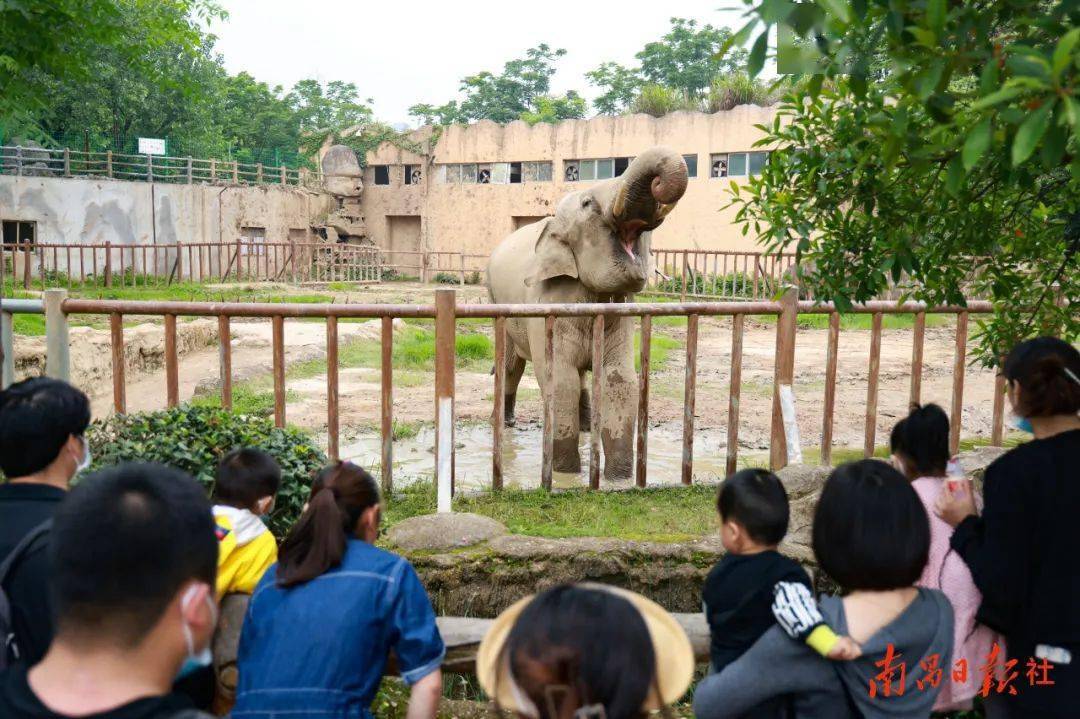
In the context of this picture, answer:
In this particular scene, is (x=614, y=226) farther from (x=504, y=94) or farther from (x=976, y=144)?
(x=504, y=94)

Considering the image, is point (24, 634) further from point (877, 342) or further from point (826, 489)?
point (877, 342)

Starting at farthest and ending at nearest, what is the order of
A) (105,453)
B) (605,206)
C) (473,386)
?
(473,386) < (605,206) < (105,453)

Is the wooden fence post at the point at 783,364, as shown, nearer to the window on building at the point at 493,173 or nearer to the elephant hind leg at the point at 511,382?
the elephant hind leg at the point at 511,382

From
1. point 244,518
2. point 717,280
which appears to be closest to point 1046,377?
point 244,518

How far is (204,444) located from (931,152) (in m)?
2.76

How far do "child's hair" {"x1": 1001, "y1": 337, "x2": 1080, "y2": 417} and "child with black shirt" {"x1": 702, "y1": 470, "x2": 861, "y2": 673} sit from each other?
642 mm

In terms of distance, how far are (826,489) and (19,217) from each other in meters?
27.8

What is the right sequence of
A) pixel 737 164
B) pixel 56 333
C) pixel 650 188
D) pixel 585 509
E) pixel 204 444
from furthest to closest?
1. pixel 737 164
2. pixel 650 188
3. pixel 585 509
4. pixel 56 333
5. pixel 204 444

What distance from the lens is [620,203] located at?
21.9 feet

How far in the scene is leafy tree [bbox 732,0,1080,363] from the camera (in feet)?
5.94

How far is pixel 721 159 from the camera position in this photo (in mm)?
27578

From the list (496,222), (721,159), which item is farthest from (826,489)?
(496,222)

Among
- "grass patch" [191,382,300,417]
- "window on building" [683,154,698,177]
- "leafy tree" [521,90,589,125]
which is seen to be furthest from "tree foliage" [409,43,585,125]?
"grass patch" [191,382,300,417]

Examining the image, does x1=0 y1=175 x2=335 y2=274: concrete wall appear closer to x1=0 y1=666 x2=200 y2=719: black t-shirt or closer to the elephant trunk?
the elephant trunk
